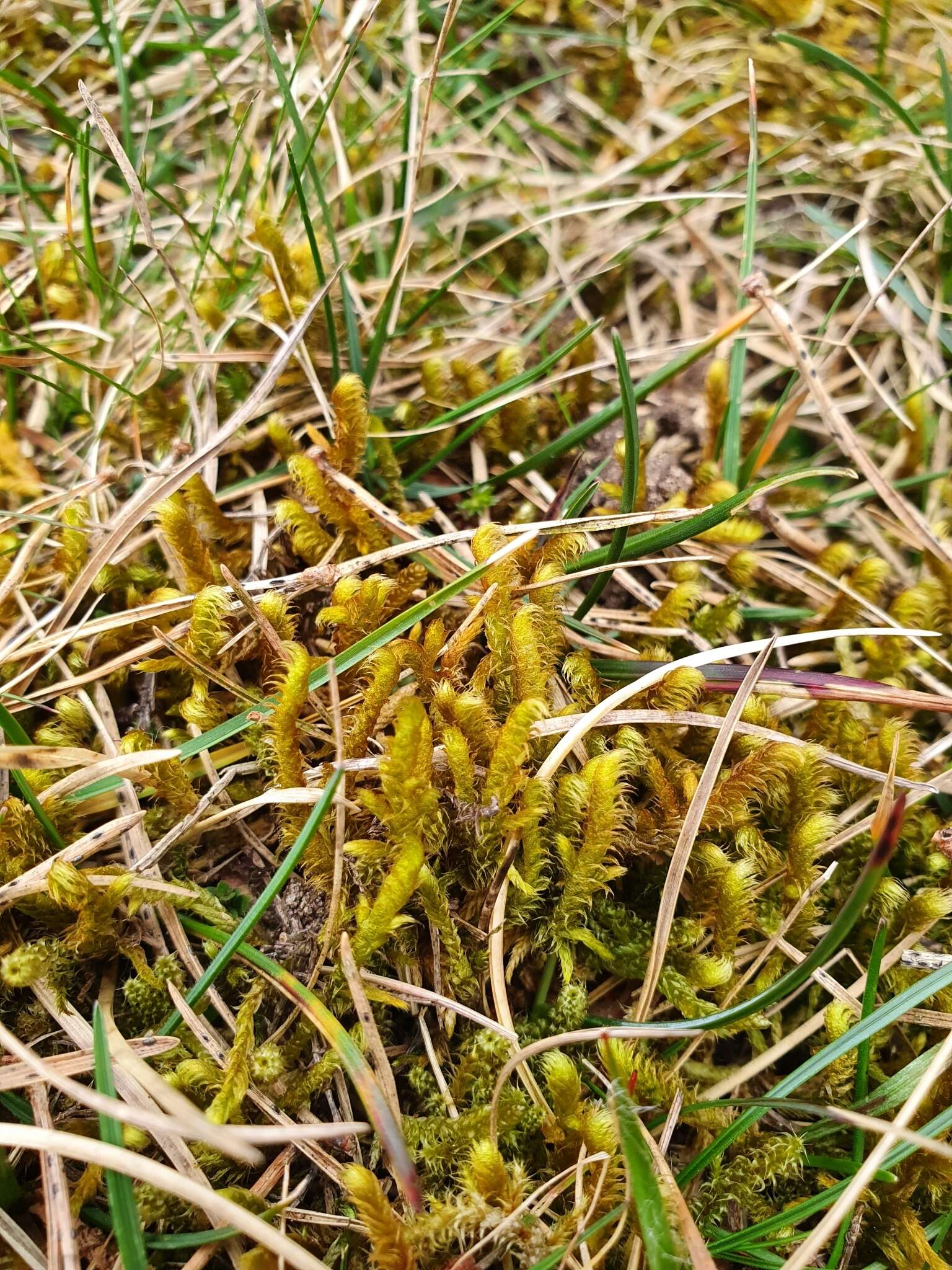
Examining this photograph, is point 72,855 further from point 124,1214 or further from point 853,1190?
point 853,1190

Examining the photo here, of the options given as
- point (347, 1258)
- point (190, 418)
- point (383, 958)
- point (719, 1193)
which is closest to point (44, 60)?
point (190, 418)

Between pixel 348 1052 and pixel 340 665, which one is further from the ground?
pixel 340 665

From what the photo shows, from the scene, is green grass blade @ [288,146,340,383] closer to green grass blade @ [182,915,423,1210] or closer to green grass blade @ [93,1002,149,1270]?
green grass blade @ [182,915,423,1210]

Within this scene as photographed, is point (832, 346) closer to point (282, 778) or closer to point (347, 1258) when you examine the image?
point (282, 778)

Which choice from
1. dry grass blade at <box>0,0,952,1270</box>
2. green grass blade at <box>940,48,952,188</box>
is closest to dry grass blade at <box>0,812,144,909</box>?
dry grass blade at <box>0,0,952,1270</box>

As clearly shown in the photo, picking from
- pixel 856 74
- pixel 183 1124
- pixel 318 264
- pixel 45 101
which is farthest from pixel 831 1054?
pixel 45 101

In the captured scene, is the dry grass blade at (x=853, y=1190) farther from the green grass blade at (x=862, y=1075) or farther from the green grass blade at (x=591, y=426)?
the green grass blade at (x=591, y=426)

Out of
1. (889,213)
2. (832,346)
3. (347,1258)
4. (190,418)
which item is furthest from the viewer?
(889,213)
